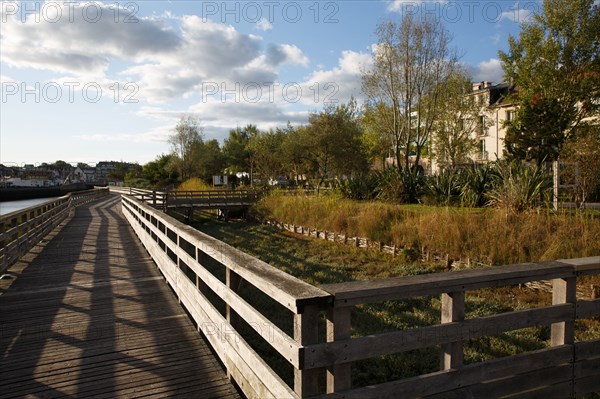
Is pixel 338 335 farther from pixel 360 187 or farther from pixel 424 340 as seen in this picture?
pixel 360 187

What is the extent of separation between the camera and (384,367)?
5.48 meters

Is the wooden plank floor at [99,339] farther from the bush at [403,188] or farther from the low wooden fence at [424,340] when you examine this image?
the bush at [403,188]

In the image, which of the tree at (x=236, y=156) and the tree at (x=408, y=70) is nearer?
the tree at (x=408, y=70)

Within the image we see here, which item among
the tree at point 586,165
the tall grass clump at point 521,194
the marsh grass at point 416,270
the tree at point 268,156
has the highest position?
the tree at point 268,156

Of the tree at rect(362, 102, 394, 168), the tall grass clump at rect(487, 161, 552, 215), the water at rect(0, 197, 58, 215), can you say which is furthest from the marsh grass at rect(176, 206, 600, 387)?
the water at rect(0, 197, 58, 215)

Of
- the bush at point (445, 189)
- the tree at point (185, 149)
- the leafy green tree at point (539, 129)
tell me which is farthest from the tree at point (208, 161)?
the bush at point (445, 189)

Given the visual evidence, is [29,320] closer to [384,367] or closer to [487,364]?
[384,367]

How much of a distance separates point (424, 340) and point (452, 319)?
0.93 ft

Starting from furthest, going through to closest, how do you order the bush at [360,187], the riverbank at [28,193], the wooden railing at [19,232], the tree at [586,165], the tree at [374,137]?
the riverbank at [28,193]
the tree at [374,137]
the bush at [360,187]
the tree at [586,165]
the wooden railing at [19,232]

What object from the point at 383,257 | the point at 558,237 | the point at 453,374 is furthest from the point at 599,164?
the point at 453,374

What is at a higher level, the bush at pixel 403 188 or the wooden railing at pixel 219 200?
the bush at pixel 403 188

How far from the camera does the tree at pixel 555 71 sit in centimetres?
2484

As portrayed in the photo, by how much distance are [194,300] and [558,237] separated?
7461 millimetres

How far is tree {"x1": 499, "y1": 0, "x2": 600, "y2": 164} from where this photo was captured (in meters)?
24.8
